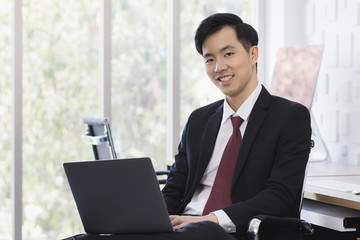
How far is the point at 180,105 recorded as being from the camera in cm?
417

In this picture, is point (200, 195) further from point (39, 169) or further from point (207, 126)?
point (39, 169)

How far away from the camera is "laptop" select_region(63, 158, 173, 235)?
1.73 meters

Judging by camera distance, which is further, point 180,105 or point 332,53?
point 180,105

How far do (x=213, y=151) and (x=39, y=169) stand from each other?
1.91 m

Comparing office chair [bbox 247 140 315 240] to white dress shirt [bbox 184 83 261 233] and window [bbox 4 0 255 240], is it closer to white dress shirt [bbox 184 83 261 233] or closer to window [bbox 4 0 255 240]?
white dress shirt [bbox 184 83 261 233]

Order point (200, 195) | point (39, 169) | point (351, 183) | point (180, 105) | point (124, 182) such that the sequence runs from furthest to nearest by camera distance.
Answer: point (180, 105) → point (39, 169) → point (351, 183) → point (200, 195) → point (124, 182)

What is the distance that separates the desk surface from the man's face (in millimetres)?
469

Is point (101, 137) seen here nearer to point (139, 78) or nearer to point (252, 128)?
point (252, 128)

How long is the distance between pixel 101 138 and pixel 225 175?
3.17 feet

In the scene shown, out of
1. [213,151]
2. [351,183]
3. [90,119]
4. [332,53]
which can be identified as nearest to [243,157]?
[213,151]

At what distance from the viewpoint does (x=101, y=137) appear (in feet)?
9.54

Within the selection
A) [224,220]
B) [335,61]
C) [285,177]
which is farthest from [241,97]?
[335,61]

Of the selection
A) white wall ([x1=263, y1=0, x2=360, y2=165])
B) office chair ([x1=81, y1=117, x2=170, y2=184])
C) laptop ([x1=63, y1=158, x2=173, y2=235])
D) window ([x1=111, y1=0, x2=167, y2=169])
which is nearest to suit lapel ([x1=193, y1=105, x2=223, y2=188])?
laptop ([x1=63, y1=158, x2=173, y2=235])

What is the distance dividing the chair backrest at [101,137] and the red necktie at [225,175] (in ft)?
2.79
